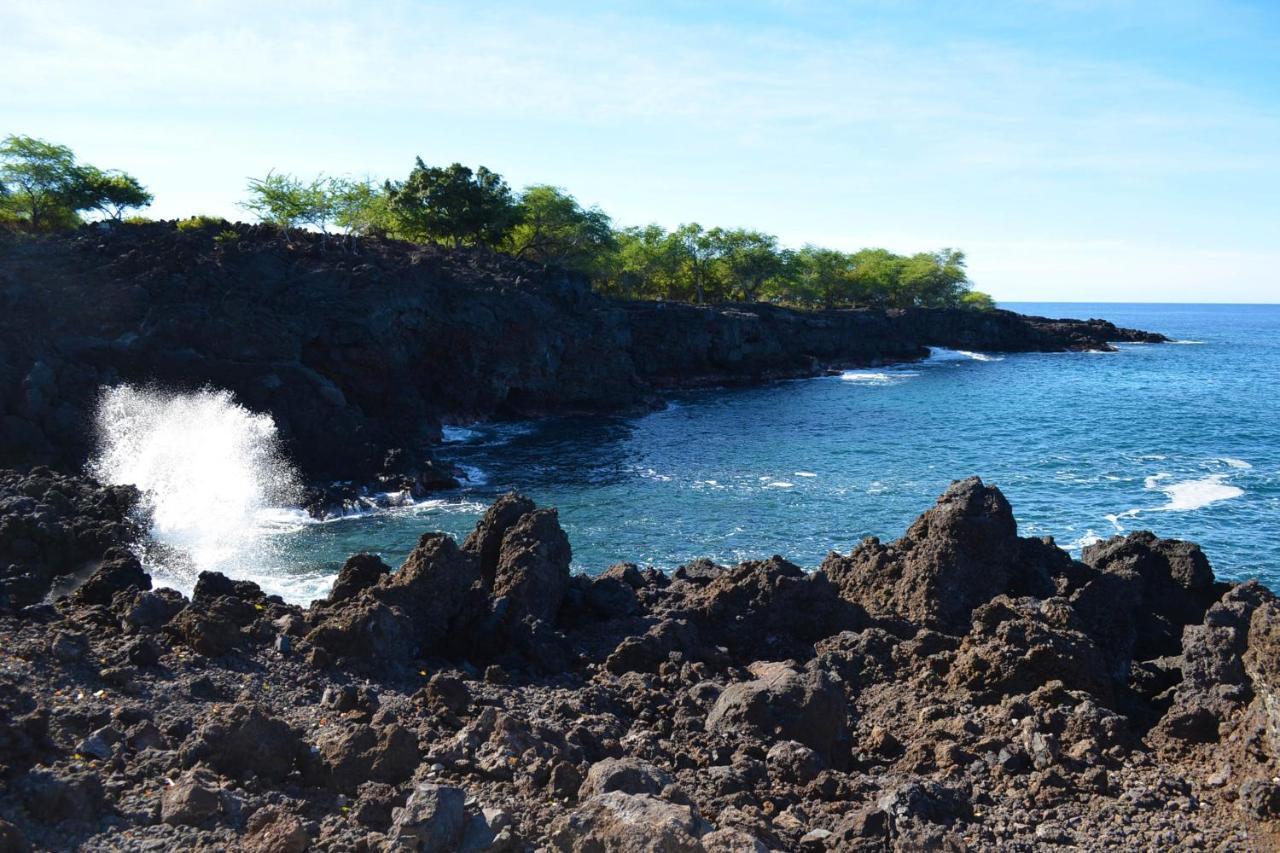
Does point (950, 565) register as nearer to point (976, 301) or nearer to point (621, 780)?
point (621, 780)

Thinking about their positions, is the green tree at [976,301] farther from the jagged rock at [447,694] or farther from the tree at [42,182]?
the jagged rock at [447,694]

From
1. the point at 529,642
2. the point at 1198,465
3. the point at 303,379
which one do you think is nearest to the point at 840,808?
the point at 529,642

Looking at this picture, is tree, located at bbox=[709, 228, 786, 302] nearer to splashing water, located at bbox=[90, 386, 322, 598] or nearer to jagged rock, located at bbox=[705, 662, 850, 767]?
splashing water, located at bbox=[90, 386, 322, 598]

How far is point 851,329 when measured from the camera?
315 feet

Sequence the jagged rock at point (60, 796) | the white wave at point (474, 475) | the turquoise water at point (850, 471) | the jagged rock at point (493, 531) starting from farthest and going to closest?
1. the white wave at point (474, 475)
2. the turquoise water at point (850, 471)
3. the jagged rock at point (493, 531)
4. the jagged rock at point (60, 796)

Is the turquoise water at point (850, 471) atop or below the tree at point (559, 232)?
below

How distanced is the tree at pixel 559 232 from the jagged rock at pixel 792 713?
2676 inches

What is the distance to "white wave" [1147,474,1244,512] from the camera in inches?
1385

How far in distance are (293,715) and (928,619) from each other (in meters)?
12.3

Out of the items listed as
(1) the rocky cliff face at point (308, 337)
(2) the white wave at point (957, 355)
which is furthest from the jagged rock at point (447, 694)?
(2) the white wave at point (957, 355)

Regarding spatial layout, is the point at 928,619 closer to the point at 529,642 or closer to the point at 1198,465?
the point at 529,642

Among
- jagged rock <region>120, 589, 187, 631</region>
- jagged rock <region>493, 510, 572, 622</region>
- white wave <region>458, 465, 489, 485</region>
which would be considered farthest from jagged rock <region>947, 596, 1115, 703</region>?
white wave <region>458, 465, 489, 485</region>

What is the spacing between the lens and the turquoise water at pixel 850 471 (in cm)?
3050

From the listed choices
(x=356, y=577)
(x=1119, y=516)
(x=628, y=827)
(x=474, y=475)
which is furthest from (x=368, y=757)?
(x=1119, y=516)
